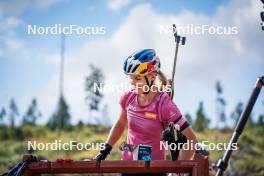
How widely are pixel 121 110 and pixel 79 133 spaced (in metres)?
51.0

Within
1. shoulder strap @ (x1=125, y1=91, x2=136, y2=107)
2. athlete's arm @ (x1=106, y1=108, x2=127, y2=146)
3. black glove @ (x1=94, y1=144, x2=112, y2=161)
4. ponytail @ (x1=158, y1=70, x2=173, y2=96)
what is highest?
ponytail @ (x1=158, y1=70, x2=173, y2=96)

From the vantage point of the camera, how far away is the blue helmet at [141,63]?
5988 mm

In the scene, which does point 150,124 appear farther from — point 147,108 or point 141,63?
point 141,63

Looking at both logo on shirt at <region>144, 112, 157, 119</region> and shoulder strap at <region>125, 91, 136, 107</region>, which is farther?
shoulder strap at <region>125, 91, 136, 107</region>

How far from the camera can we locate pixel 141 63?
19.7 feet

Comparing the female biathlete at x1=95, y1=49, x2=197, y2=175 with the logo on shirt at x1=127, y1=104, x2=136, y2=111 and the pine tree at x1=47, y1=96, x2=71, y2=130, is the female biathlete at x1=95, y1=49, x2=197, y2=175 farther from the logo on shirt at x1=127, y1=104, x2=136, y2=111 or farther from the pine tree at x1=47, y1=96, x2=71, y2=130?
the pine tree at x1=47, y1=96, x2=71, y2=130

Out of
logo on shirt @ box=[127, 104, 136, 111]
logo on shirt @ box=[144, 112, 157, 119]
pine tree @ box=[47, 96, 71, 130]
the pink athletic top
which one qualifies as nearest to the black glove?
the pink athletic top

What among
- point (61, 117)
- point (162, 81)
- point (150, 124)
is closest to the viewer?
point (150, 124)

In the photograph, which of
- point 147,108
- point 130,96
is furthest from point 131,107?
point 147,108

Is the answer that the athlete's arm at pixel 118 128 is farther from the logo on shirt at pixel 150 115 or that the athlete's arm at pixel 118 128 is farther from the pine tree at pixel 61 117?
the pine tree at pixel 61 117

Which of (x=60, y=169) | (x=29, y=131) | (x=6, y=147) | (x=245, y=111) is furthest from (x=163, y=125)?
(x=29, y=131)

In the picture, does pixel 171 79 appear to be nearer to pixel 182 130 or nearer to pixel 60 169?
pixel 182 130

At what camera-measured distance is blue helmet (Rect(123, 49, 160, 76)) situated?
599 centimetres

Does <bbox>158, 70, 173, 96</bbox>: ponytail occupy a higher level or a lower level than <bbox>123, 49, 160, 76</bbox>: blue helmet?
lower
